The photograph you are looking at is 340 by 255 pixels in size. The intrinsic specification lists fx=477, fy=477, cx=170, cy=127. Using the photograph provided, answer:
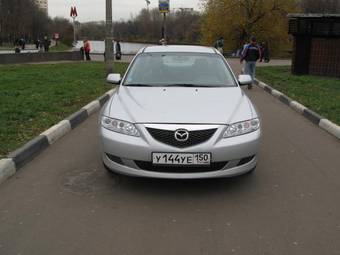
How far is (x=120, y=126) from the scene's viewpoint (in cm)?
475

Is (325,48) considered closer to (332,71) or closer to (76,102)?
(332,71)

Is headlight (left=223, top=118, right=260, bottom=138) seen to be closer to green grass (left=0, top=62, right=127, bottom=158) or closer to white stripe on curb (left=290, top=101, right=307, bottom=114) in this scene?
green grass (left=0, top=62, right=127, bottom=158)

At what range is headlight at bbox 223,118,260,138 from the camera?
183 inches

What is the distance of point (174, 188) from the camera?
4934 millimetres

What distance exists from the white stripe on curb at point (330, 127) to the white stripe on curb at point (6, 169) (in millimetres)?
4991

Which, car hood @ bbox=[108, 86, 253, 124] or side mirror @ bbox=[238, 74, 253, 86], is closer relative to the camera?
car hood @ bbox=[108, 86, 253, 124]

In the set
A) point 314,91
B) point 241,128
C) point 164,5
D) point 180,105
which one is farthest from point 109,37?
point 164,5

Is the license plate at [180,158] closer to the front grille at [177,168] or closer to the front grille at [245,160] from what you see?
the front grille at [177,168]

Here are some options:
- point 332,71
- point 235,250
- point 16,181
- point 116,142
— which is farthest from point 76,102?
point 332,71

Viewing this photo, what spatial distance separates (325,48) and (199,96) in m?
13.5

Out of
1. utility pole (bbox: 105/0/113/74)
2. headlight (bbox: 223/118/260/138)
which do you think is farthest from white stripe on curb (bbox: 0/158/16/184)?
utility pole (bbox: 105/0/113/74)

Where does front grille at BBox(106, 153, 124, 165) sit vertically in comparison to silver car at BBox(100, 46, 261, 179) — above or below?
below

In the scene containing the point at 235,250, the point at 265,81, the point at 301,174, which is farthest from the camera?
the point at 265,81

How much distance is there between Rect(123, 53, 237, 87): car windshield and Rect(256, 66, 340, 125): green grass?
3.17 m
